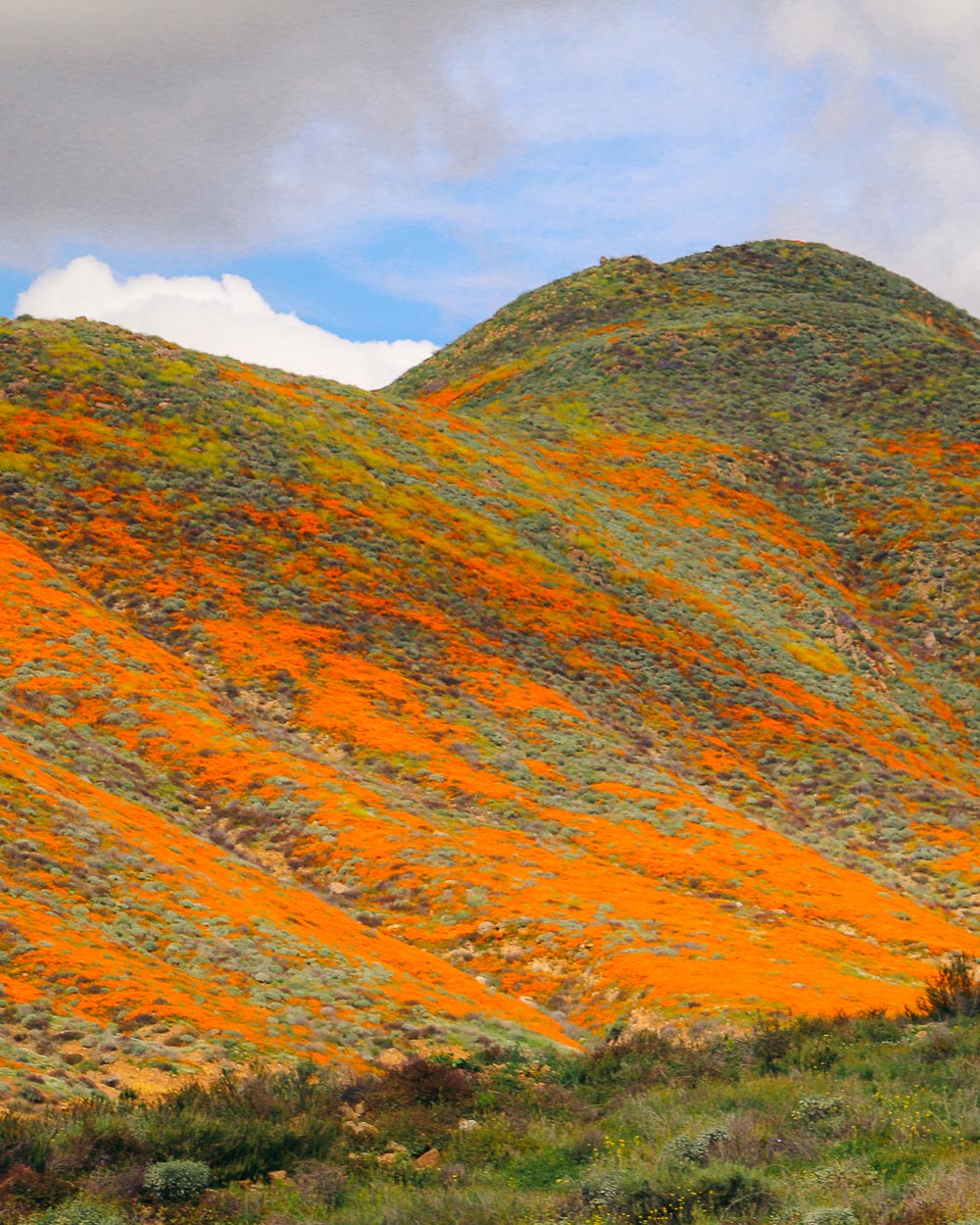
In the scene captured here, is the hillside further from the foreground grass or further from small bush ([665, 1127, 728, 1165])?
small bush ([665, 1127, 728, 1165])

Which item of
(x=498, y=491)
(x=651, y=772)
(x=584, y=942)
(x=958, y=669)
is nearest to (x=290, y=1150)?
(x=584, y=942)

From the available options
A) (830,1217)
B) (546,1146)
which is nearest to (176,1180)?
(546,1146)

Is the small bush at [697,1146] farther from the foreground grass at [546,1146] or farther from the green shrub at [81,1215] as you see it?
the green shrub at [81,1215]

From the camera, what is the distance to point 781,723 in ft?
127

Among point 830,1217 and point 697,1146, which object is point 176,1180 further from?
point 830,1217

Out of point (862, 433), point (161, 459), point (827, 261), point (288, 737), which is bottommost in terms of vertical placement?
point (288, 737)

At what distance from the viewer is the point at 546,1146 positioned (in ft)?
38.8

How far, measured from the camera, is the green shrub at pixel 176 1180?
10078 mm

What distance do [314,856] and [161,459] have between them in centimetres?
2253

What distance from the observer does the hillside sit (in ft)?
60.6

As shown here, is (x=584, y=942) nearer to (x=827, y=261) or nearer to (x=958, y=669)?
(x=958, y=669)

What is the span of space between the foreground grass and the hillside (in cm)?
217

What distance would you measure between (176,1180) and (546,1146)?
12.7 ft

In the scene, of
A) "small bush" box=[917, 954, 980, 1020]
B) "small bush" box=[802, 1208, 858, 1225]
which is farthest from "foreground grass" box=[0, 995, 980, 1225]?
"small bush" box=[917, 954, 980, 1020]
